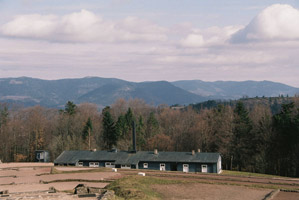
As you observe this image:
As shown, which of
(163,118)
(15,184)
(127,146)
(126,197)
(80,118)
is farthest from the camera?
(163,118)

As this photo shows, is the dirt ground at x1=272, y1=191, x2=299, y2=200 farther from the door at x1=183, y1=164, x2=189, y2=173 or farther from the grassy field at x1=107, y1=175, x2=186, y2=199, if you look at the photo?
the door at x1=183, y1=164, x2=189, y2=173

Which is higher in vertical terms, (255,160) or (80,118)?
(80,118)

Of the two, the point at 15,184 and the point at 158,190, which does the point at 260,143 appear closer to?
the point at 158,190

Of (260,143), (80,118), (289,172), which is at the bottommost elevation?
Result: (289,172)

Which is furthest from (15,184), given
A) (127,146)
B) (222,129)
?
(222,129)

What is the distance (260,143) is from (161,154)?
65.8ft

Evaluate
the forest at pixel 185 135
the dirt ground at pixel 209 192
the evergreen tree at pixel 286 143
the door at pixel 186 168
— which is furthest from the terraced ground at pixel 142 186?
the forest at pixel 185 135

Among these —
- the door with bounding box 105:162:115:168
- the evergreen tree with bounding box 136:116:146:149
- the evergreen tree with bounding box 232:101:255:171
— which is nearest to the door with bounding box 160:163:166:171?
the door with bounding box 105:162:115:168

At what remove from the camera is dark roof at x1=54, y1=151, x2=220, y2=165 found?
5825cm

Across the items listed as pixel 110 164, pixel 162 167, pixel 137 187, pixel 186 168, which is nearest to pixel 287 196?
pixel 137 187

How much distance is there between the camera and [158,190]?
128 ft

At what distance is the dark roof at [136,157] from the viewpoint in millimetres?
58250

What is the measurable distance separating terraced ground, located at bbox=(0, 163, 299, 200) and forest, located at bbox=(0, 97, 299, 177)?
21406 millimetres

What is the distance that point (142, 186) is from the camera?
1534 inches
